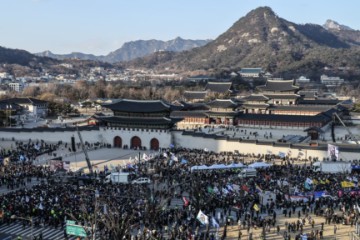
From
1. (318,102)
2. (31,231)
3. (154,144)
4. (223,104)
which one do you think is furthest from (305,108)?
(31,231)

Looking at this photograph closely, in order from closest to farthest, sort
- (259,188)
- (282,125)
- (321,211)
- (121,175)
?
(321,211) → (259,188) → (121,175) → (282,125)

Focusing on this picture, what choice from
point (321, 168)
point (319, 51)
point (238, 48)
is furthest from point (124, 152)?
point (238, 48)

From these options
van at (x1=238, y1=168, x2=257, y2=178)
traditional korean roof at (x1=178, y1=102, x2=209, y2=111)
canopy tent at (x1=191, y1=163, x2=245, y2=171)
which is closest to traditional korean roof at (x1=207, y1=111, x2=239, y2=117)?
traditional korean roof at (x1=178, y1=102, x2=209, y2=111)

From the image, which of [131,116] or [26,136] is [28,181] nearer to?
[131,116]

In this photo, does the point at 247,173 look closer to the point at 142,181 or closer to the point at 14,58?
the point at 142,181

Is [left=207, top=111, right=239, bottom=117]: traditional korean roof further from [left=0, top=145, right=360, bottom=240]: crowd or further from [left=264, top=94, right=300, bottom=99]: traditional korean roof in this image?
[left=0, top=145, right=360, bottom=240]: crowd

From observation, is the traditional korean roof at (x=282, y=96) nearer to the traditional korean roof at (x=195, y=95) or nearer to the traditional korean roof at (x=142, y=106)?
the traditional korean roof at (x=195, y=95)
